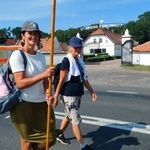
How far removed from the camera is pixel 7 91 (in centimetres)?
321

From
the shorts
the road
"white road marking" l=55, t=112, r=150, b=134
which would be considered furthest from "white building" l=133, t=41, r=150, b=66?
the shorts

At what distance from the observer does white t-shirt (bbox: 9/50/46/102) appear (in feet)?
10.1

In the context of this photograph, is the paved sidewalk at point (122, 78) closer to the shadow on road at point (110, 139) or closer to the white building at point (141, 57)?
the shadow on road at point (110, 139)

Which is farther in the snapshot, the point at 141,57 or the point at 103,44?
the point at 103,44

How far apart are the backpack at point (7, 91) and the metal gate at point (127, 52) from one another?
92.6 feet

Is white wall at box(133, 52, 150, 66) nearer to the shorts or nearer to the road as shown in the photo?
the road

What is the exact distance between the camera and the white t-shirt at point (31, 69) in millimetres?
3086

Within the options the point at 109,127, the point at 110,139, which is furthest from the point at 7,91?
the point at 109,127

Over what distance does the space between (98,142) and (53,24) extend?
2.80 m

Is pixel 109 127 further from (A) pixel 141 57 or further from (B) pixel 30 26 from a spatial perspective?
(A) pixel 141 57

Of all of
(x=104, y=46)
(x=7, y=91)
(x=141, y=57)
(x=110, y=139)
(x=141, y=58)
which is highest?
(x=104, y=46)

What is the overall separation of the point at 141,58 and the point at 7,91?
32.1 metres

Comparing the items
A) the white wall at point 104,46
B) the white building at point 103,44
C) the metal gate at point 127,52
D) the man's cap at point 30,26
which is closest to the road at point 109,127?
the man's cap at point 30,26

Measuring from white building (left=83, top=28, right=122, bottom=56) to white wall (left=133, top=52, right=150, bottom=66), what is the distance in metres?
43.1
